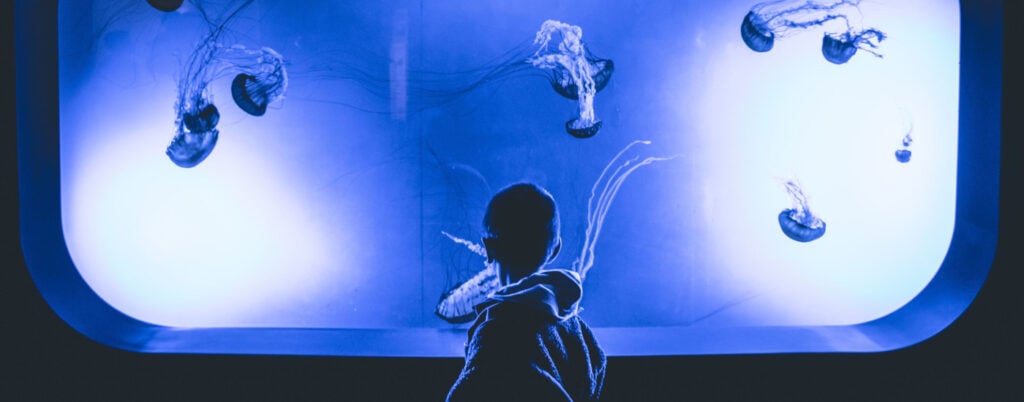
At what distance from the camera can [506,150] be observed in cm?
178

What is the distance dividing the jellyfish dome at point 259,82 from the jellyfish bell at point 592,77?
0.93 metres

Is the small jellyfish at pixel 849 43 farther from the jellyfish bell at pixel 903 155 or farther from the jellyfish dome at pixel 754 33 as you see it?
the jellyfish bell at pixel 903 155

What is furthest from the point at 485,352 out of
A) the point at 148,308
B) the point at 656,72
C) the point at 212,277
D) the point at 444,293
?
the point at 148,308

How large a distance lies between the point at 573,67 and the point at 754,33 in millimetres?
628

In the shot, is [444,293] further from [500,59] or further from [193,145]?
[193,145]

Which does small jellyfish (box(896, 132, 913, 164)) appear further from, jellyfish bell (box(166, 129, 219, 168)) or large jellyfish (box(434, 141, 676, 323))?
jellyfish bell (box(166, 129, 219, 168))

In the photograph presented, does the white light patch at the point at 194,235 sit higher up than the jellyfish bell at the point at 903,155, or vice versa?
the jellyfish bell at the point at 903,155

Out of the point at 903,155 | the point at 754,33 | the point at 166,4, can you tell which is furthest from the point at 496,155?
the point at 903,155

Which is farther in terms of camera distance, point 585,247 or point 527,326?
point 585,247

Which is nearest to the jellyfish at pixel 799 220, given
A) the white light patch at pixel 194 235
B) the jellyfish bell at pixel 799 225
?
the jellyfish bell at pixel 799 225

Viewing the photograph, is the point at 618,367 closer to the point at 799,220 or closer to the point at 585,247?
the point at 585,247

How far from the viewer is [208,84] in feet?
5.72

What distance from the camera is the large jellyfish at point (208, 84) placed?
5.70ft

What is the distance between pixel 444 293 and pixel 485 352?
1095 millimetres
